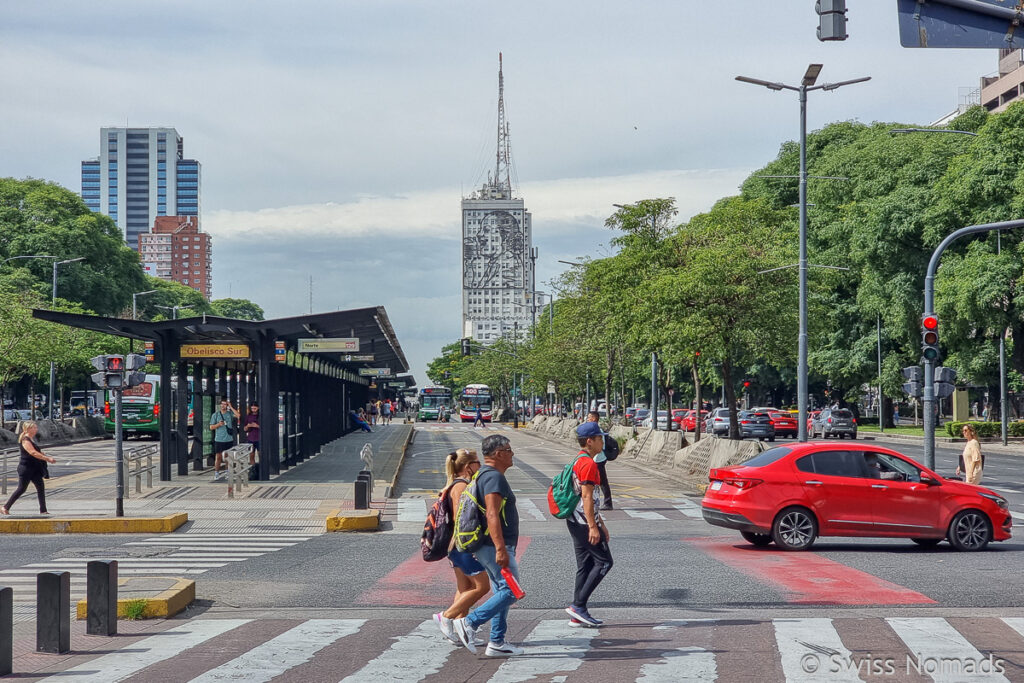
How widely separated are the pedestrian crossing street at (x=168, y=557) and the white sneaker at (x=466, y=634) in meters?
4.98

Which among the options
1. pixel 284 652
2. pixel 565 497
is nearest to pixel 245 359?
pixel 565 497

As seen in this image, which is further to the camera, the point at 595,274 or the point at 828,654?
the point at 595,274

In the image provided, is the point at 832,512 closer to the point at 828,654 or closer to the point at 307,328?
the point at 828,654

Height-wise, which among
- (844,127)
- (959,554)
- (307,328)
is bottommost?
(959,554)

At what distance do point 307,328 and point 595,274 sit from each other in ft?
42.8

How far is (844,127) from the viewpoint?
72.5 m

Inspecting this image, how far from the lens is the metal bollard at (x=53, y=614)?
868 centimetres

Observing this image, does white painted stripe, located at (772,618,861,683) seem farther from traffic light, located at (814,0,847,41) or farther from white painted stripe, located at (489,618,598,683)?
traffic light, located at (814,0,847,41)

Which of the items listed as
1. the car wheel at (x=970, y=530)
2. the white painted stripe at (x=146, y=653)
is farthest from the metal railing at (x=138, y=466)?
the car wheel at (x=970, y=530)

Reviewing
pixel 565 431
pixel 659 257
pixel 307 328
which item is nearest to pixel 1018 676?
pixel 307 328

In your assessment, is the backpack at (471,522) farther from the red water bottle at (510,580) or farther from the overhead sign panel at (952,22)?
the overhead sign panel at (952,22)

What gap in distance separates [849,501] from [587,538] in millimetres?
6929

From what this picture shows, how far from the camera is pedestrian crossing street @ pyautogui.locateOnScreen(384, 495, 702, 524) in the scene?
67.0ft

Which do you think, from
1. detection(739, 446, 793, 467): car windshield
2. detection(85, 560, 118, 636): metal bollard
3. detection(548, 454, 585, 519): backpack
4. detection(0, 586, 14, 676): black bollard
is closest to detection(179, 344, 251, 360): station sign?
detection(739, 446, 793, 467): car windshield
